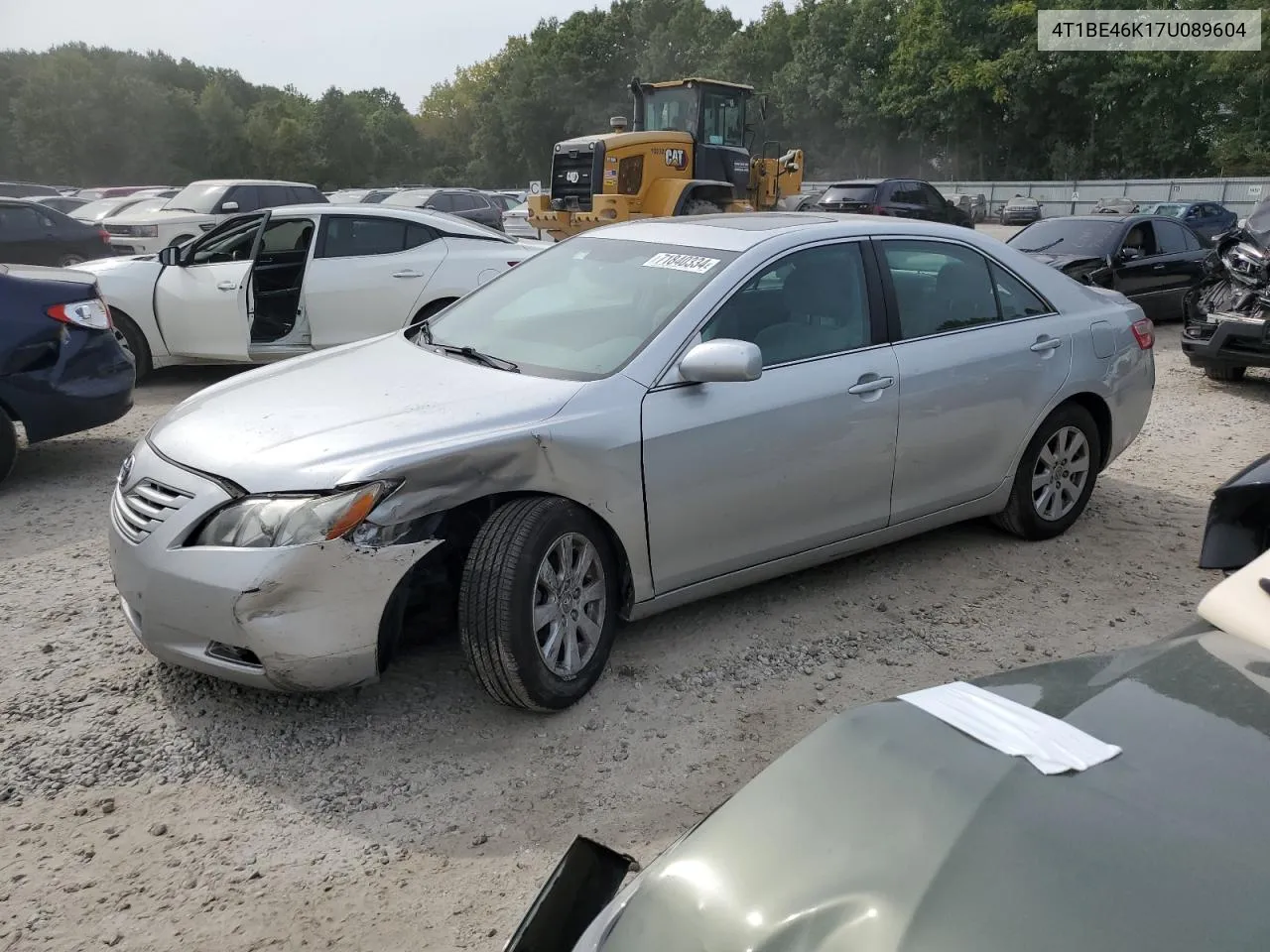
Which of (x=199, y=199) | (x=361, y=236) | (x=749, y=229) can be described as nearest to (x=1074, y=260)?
(x=361, y=236)

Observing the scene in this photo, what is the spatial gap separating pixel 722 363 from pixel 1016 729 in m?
2.16

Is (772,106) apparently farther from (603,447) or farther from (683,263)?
(603,447)

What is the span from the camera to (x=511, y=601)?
3266 millimetres

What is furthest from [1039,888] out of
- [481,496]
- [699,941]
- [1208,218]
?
[1208,218]

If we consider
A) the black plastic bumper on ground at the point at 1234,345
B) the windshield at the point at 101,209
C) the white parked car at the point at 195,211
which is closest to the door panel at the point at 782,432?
the black plastic bumper on ground at the point at 1234,345

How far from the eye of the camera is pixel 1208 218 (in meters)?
24.1

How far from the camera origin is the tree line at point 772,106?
169ft

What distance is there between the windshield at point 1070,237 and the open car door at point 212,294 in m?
8.30

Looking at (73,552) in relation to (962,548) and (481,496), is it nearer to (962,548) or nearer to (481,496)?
(481,496)

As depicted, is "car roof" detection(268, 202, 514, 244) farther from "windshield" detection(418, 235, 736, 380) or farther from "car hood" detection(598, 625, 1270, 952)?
"car hood" detection(598, 625, 1270, 952)

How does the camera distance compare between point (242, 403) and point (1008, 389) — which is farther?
point (1008, 389)

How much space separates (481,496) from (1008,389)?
8.85ft

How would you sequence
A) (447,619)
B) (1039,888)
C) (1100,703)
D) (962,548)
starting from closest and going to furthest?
(1039,888) < (1100,703) < (447,619) < (962,548)

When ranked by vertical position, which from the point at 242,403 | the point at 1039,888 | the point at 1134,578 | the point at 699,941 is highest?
the point at 242,403
